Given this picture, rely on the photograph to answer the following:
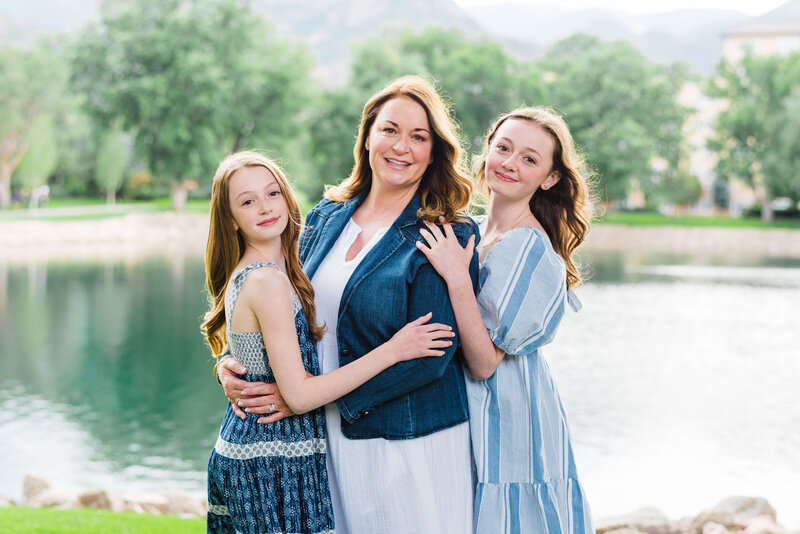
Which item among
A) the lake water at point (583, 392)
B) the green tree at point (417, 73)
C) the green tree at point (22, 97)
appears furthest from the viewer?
the green tree at point (22, 97)

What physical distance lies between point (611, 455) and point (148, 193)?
39.3m

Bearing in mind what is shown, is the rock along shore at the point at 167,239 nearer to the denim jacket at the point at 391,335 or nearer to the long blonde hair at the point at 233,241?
the long blonde hair at the point at 233,241

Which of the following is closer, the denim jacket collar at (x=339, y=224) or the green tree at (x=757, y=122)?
the denim jacket collar at (x=339, y=224)

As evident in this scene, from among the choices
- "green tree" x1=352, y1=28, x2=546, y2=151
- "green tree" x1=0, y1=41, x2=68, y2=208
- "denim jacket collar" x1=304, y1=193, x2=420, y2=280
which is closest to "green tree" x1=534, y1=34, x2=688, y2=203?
"green tree" x1=352, y1=28, x2=546, y2=151

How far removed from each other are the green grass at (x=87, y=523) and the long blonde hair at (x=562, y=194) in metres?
2.79

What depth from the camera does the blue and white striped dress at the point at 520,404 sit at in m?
2.33

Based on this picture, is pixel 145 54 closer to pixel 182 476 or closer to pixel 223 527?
pixel 182 476

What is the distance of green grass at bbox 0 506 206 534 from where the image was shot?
411 cm

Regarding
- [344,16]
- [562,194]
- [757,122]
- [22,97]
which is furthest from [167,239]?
[344,16]

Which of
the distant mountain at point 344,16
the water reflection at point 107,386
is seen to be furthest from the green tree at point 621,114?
the distant mountain at point 344,16

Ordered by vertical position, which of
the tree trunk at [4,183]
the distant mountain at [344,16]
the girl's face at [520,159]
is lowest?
the girl's face at [520,159]

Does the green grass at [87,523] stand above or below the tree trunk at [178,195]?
below

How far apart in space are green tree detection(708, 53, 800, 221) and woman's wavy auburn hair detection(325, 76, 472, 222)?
3771 cm

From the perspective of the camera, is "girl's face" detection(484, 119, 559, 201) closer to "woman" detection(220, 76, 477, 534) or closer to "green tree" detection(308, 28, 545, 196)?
"woman" detection(220, 76, 477, 534)
